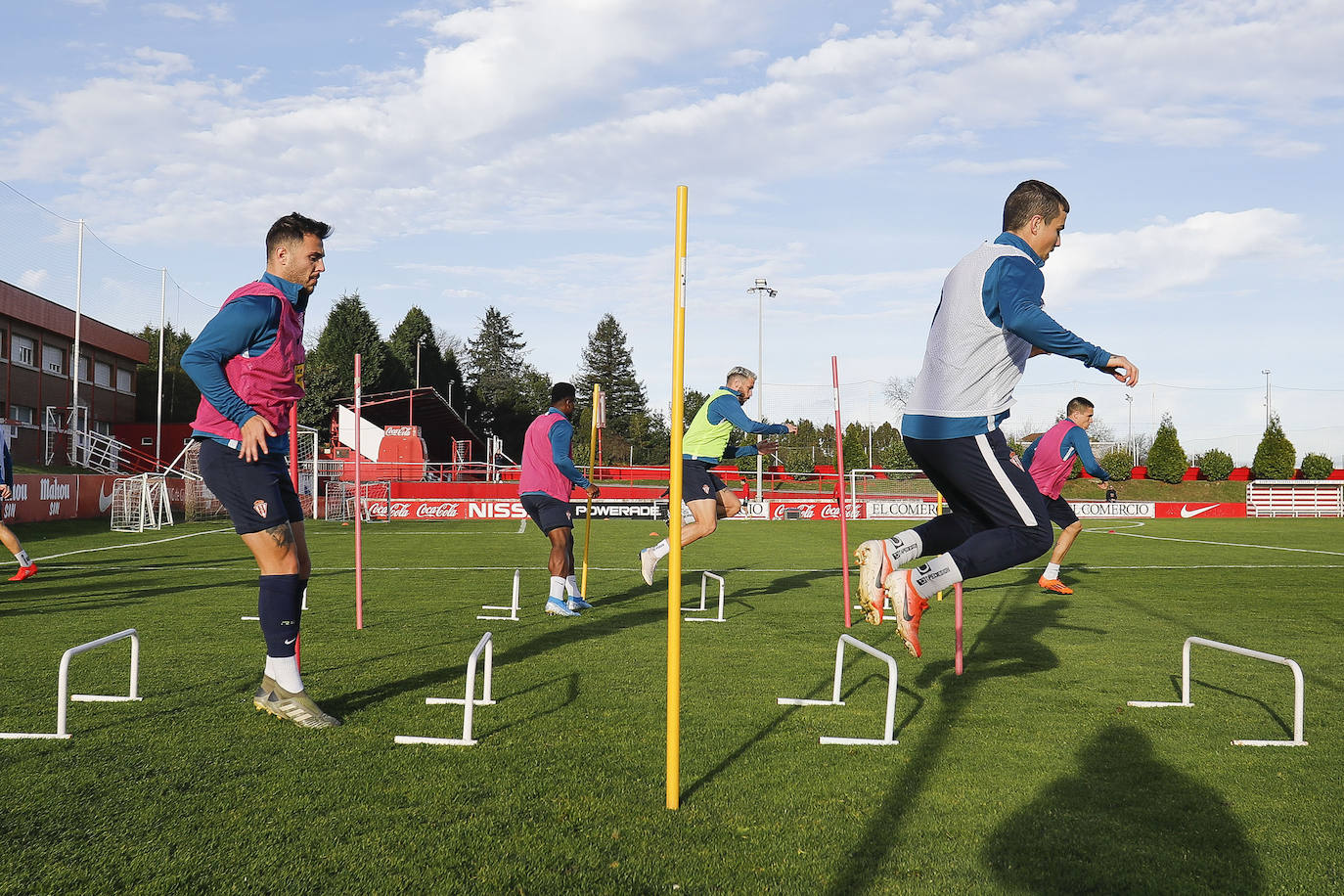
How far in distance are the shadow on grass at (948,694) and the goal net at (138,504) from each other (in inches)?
754

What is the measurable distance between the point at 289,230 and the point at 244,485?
4.28 ft

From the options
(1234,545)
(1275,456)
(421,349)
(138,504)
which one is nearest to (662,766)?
(1234,545)

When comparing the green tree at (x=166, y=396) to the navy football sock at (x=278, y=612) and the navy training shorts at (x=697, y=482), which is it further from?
the navy football sock at (x=278, y=612)

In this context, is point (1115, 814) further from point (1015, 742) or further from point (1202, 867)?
point (1015, 742)

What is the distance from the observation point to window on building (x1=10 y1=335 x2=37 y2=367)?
111 ft

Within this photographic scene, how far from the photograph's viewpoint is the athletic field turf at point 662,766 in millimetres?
2734

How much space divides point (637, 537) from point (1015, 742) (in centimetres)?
1705

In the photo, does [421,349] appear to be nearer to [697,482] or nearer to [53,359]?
[53,359]

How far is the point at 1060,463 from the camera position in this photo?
1090 cm

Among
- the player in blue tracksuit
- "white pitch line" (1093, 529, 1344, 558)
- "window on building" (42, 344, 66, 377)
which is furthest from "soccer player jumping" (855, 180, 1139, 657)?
"window on building" (42, 344, 66, 377)

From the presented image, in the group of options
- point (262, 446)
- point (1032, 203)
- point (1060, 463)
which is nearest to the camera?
point (262, 446)

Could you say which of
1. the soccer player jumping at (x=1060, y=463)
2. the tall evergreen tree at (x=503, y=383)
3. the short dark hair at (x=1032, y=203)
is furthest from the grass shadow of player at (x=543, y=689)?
the tall evergreen tree at (x=503, y=383)

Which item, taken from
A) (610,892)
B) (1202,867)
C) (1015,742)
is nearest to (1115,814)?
(1202,867)

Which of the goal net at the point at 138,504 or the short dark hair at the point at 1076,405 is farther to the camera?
the goal net at the point at 138,504
